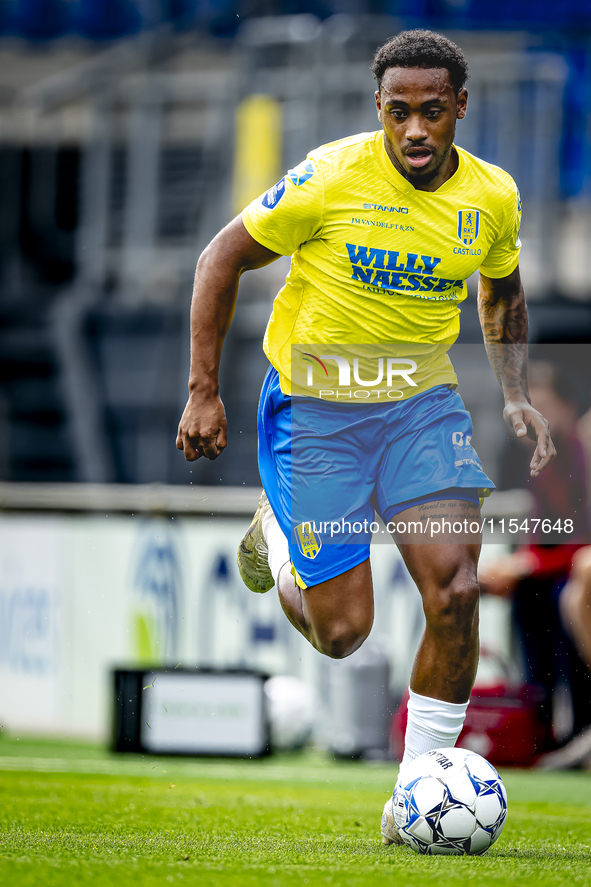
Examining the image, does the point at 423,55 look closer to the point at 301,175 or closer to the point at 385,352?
the point at 301,175

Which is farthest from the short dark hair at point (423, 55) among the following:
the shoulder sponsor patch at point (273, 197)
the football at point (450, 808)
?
the football at point (450, 808)

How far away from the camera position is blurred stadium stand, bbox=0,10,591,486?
34.7 feet

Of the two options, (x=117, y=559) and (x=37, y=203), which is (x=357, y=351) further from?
(x=37, y=203)

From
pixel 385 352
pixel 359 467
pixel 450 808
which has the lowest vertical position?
pixel 450 808

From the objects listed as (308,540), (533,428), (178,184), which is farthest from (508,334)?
(178,184)

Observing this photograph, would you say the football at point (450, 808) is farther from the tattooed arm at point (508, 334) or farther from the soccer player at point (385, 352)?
the tattooed arm at point (508, 334)

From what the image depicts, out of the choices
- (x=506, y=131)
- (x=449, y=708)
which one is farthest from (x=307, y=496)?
(x=506, y=131)

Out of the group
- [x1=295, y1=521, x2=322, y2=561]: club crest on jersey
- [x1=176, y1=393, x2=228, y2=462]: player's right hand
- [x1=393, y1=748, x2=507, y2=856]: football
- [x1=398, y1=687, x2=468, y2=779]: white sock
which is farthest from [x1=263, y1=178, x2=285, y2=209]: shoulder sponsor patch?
A: [x1=393, y1=748, x2=507, y2=856]: football

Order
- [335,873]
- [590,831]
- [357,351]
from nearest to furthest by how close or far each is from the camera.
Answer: [335,873]
[357,351]
[590,831]

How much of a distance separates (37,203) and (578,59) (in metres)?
5.60

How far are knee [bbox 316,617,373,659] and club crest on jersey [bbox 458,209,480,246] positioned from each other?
1.32m

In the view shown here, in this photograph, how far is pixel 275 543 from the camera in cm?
475

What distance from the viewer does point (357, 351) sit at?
436 centimetres

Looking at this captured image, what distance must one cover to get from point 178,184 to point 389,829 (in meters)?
9.78
